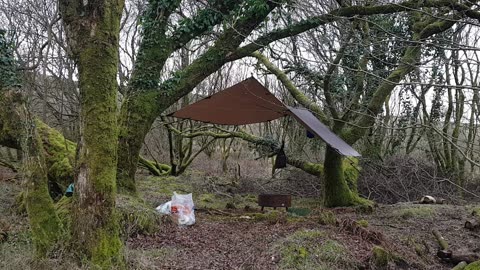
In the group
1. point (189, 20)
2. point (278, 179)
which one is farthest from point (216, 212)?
point (278, 179)

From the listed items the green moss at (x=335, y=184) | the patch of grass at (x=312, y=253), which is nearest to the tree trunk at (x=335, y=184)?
the green moss at (x=335, y=184)

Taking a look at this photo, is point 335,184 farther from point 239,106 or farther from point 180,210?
point 180,210

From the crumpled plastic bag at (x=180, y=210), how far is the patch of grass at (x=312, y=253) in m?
1.26

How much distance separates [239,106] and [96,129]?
3.43 meters

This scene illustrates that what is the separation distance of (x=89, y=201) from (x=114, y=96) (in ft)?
2.53

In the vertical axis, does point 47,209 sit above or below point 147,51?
below

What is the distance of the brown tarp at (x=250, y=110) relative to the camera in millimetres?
5337

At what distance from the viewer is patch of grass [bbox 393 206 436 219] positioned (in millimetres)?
5531

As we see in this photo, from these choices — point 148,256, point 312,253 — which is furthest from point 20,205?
point 312,253

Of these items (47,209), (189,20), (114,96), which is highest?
(189,20)

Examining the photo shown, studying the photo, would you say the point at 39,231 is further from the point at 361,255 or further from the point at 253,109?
the point at 253,109

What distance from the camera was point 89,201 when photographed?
9.23ft

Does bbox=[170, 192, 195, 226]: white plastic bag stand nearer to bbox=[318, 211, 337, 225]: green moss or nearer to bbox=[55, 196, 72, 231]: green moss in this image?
bbox=[55, 196, 72, 231]: green moss

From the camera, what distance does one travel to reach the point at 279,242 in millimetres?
3639
